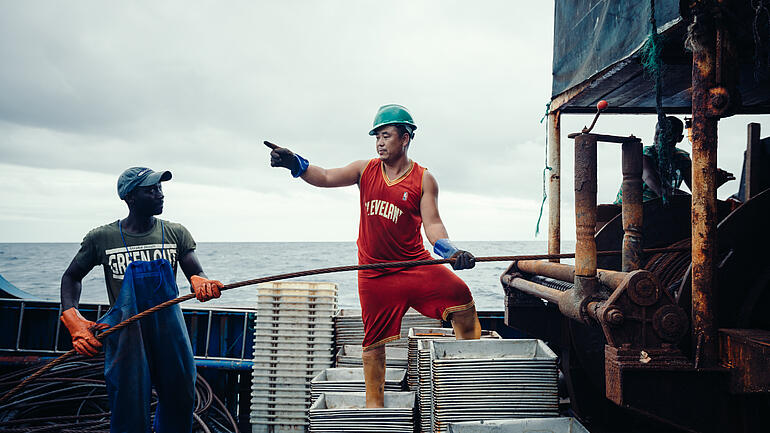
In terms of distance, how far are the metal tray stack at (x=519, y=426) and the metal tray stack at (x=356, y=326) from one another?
9.76ft

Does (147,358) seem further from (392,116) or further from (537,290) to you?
(537,290)

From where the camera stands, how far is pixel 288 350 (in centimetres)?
605

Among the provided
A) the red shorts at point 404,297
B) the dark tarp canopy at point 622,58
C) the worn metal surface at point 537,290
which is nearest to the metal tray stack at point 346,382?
the red shorts at point 404,297

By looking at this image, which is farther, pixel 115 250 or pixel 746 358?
→ pixel 115 250

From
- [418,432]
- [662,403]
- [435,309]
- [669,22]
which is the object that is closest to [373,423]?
[418,432]

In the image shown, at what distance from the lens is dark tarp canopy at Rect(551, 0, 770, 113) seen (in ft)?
12.4

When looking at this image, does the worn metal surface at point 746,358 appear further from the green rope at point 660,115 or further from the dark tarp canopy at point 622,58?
the dark tarp canopy at point 622,58

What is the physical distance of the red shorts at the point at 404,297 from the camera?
3930 mm

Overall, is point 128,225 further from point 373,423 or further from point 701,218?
point 701,218

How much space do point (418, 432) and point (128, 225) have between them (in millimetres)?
2941

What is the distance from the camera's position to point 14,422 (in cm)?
521

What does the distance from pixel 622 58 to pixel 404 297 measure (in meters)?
2.84

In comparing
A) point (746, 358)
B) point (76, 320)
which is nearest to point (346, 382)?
point (76, 320)

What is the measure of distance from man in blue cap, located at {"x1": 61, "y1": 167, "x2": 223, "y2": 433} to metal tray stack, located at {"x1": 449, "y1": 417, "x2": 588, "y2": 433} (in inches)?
82.4
